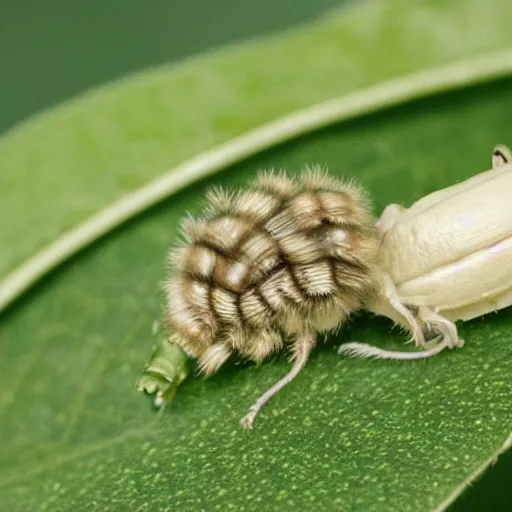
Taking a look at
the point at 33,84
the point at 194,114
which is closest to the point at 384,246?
the point at 194,114

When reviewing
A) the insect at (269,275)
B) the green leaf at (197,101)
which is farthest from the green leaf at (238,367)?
the insect at (269,275)

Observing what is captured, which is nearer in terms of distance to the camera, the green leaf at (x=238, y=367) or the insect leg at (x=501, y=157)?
the green leaf at (x=238, y=367)

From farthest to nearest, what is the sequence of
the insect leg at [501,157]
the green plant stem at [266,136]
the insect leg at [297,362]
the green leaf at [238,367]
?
the green plant stem at [266,136] → the insect leg at [501,157] → the insect leg at [297,362] → the green leaf at [238,367]

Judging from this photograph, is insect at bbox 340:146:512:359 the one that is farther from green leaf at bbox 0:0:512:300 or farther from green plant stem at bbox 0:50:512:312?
green leaf at bbox 0:0:512:300

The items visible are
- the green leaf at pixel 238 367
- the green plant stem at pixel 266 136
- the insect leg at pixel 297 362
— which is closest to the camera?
the green leaf at pixel 238 367

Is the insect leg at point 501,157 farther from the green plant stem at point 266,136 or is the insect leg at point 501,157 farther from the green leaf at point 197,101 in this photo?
the green leaf at point 197,101

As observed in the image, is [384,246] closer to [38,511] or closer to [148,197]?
[148,197]
